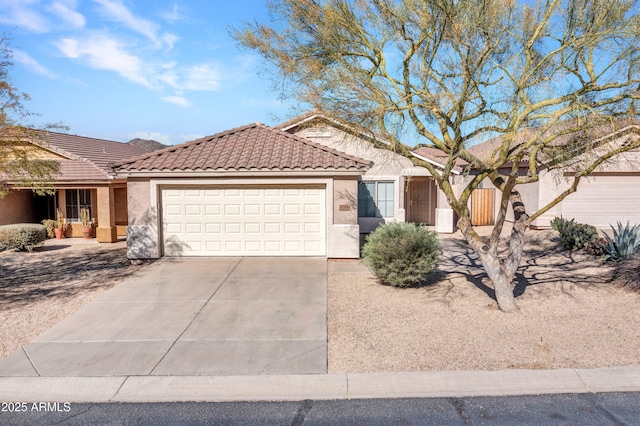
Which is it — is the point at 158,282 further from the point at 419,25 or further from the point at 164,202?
the point at 419,25

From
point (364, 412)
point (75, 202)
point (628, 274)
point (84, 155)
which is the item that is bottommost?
point (364, 412)

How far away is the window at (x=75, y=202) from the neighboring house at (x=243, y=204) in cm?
681

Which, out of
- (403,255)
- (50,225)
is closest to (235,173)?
(403,255)

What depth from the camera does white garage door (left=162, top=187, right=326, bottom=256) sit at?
1331cm

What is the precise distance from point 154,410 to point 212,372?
0.94 meters

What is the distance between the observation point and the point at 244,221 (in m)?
13.4

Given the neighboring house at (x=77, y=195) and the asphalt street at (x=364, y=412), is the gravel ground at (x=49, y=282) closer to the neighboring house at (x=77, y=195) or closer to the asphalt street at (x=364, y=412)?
the neighboring house at (x=77, y=195)

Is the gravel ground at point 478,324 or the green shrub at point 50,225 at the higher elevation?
the green shrub at point 50,225

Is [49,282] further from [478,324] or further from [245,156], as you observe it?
[478,324]

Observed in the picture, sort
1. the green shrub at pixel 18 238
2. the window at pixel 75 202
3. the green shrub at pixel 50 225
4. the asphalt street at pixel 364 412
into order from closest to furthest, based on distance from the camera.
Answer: the asphalt street at pixel 364 412 → the green shrub at pixel 18 238 → the green shrub at pixel 50 225 → the window at pixel 75 202

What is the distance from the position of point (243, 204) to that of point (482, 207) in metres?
13.4

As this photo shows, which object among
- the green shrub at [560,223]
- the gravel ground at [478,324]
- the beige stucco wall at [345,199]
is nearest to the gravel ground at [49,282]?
the gravel ground at [478,324]

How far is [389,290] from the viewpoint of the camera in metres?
9.76

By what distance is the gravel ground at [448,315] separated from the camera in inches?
245
